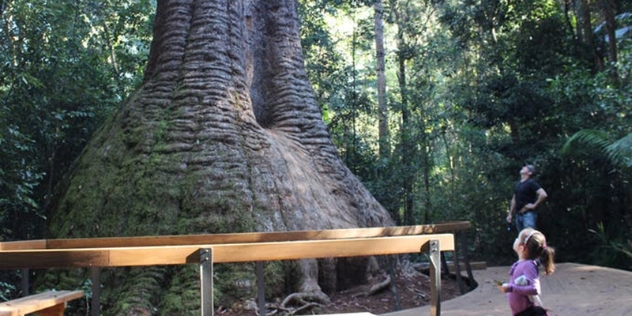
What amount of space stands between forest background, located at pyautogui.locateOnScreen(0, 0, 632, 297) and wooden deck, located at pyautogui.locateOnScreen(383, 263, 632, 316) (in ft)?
7.06

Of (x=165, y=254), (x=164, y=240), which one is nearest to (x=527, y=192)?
(x=164, y=240)

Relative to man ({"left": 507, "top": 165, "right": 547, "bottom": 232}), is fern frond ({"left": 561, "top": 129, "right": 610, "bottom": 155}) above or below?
above

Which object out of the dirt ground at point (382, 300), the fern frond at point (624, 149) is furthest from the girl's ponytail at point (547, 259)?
the fern frond at point (624, 149)

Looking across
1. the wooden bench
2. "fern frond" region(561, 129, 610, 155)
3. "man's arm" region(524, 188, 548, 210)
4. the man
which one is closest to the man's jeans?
the man

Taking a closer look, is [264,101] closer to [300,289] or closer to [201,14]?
[201,14]

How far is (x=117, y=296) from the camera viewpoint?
19.5 feet

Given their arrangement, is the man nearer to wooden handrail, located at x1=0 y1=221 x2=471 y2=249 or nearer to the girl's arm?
wooden handrail, located at x1=0 y1=221 x2=471 y2=249

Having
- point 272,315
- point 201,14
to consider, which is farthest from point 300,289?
point 201,14

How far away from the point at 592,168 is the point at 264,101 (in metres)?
7.15

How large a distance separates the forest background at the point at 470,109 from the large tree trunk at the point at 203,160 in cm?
145

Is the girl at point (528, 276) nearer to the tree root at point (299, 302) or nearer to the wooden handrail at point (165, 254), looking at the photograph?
the wooden handrail at point (165, 254)

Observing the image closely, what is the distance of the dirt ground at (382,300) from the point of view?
240 inches

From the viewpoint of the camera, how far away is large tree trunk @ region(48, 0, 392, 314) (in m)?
6.56

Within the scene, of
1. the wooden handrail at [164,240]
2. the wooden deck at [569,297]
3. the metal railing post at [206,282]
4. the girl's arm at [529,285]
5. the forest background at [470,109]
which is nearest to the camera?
the metal railing post at [206,282]
